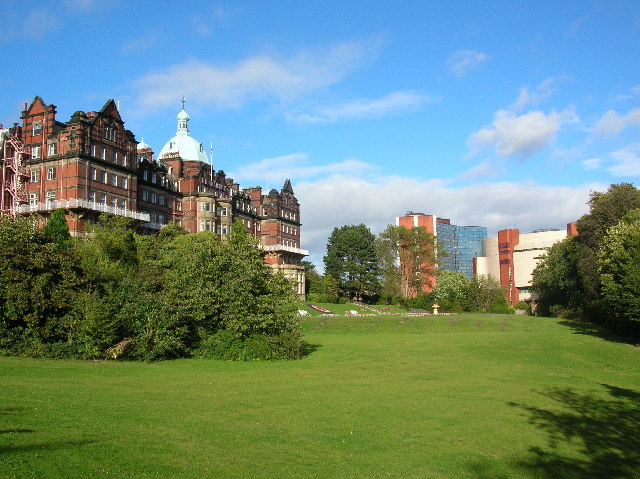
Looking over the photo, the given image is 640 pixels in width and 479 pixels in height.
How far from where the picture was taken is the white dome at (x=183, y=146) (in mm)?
82812

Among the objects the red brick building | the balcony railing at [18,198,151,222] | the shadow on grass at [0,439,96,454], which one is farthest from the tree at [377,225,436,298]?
the shadow on grass at [0,439,96,454]

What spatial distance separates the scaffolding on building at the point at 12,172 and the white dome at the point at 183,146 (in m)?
24.1

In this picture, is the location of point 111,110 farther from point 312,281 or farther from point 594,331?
point 312,281

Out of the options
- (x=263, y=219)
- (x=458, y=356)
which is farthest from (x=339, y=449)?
(x=263, y=219)

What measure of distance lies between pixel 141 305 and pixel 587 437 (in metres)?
21.3

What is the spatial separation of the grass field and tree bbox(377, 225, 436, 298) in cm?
6024

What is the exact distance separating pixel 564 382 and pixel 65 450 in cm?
2141

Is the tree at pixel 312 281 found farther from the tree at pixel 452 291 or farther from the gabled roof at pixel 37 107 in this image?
the gabled roof at pixel 37 107

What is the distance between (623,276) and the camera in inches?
1633

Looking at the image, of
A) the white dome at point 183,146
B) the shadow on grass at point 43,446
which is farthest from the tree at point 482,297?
the shadow on grass at point 43,446

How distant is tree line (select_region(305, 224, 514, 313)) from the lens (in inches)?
3253

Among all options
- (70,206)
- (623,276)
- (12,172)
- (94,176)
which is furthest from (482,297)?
(12,172)

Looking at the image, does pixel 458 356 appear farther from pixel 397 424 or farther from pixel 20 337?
pixel 20 337

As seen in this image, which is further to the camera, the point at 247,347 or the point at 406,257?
the point at 406,257
